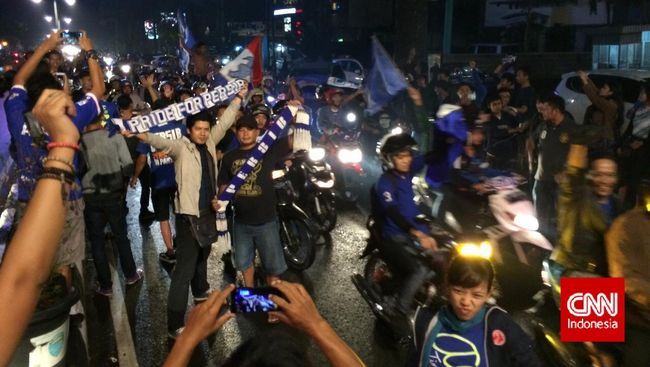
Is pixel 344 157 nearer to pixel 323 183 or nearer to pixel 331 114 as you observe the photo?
pixel 331 114

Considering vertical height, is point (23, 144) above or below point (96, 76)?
below

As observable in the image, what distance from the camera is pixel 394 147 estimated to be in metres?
5.25

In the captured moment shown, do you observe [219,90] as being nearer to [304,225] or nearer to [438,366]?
[304,225]

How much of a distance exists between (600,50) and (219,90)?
67.0ft

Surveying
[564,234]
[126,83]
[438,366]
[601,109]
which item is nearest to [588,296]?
[564,234]

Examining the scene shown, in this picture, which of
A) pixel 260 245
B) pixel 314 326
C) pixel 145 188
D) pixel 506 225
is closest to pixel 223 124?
pixel 260 245

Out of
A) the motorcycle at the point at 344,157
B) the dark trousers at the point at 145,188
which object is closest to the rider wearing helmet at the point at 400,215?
the motorcycle at the point at 344,157

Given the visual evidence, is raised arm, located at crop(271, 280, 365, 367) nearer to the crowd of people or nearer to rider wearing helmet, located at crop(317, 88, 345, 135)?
the crowd of people

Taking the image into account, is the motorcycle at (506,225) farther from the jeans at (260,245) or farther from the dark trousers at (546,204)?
the jeans at (260,245)

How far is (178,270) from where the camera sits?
5.39m

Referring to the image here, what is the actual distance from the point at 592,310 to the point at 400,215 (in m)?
1.71

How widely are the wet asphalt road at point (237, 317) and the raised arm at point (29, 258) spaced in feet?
10.0

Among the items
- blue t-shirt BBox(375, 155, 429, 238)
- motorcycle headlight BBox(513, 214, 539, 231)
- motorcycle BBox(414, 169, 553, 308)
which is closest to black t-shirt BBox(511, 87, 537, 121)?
motorcycle BBox(414, 169, 553, 308)

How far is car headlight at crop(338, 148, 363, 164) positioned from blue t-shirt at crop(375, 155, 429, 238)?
4.32 metres
